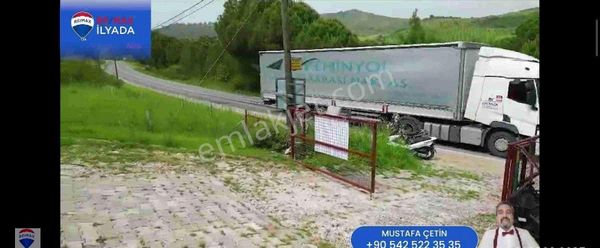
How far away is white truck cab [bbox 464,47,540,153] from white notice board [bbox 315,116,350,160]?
2.53 feet

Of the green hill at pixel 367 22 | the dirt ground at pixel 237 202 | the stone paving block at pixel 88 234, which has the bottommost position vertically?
the stone paving block at pixel 88 234

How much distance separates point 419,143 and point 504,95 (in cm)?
91

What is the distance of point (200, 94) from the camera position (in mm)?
2467

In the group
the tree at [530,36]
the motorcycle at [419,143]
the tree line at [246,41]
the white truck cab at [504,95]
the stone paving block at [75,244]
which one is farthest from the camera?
the motorcycle at [419,143]

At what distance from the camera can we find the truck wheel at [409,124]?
279cm

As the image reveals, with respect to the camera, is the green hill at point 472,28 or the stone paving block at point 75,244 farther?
the green hill at point 472,28

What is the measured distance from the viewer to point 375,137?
98.1 inches

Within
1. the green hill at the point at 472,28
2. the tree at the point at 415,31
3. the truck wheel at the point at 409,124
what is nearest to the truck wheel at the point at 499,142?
the truck wheel at the point at 409,124

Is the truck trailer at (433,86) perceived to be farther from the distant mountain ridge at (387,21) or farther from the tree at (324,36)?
the distant mountain ridge at (387,21)
